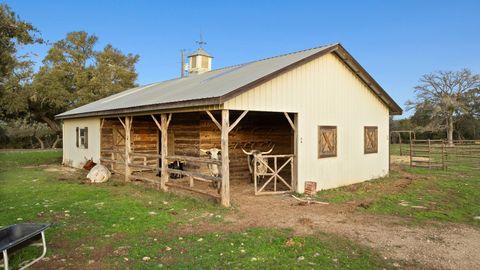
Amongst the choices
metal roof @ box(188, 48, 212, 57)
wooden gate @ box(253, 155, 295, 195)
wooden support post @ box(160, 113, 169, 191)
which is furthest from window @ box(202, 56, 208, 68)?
wooden support post @ box(160, 113, 169, 191)

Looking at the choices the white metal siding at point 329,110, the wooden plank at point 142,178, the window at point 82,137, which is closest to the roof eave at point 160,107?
the white metal siding at point 329,110

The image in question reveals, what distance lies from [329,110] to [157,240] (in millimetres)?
7807

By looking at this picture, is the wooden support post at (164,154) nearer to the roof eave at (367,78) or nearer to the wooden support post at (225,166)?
the wooden support post at (225,166)

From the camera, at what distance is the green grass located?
848 cm

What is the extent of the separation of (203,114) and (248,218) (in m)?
6.31

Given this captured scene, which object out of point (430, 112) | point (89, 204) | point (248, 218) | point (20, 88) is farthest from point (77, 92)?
point (430, 112)

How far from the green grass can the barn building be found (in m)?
0.85

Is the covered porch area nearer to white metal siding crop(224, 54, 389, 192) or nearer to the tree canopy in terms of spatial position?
A: white metal siding crop(224, 54, 389, 192)

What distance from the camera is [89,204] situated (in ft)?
29.9

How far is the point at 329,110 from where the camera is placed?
12070 millimetres

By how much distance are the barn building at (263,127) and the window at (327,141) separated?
0.03 meters

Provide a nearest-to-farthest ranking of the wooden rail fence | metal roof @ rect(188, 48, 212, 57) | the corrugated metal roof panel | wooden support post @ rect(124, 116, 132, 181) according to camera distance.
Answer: the corrugated metal roof panel → wooden support post @ rect(124, 116, 132, 181) → the wooden rail fence → metal roof @ rect(188, 48, 212, 57)

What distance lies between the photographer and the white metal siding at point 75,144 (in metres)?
16.4

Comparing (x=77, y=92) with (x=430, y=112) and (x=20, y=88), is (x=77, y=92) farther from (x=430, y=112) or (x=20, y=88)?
(x=430, y=112)
